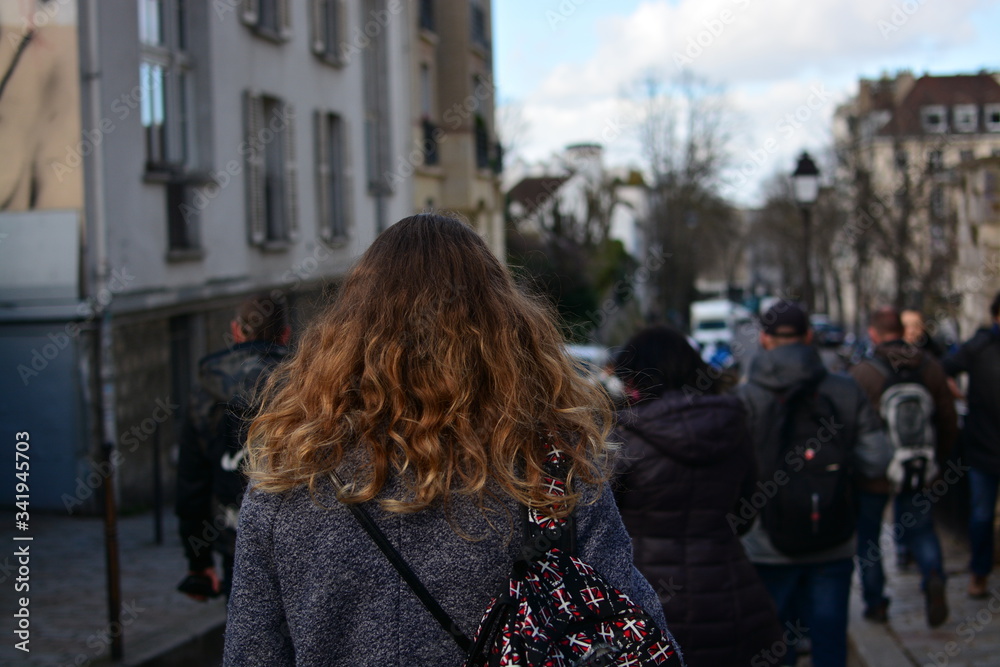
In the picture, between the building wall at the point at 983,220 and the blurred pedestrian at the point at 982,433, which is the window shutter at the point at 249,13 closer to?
the building wall at the point at 983,220

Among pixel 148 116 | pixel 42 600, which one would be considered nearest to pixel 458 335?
pixel 42 600

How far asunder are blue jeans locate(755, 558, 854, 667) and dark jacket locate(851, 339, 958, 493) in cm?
186

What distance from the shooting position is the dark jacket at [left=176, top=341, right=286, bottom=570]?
167 inches

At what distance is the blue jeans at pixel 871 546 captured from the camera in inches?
225

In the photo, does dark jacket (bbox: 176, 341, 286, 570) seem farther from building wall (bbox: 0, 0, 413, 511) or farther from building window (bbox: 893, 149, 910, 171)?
building window (bbox: 893, 149, 910, 171)

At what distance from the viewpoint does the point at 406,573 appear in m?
1.67

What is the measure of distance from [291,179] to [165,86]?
396 centimetres

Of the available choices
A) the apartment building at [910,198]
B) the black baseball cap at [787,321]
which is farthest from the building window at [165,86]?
the apartment building at [910,198]

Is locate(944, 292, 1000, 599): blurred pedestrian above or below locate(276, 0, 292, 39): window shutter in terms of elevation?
below

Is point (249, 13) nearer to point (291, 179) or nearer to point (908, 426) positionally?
point (291, 179)

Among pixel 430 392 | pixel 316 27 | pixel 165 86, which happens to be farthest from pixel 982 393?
pixel 316 27

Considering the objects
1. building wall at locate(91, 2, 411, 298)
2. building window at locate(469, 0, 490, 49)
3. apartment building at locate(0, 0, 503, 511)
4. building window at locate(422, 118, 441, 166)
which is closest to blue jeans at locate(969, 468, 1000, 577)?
apartment building at locate(0, 0, 503, 511)

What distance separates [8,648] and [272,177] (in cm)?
1170

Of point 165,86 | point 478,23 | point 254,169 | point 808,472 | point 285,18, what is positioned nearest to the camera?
point 808,472
